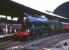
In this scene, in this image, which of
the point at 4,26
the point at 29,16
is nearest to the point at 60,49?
the point at 29,16

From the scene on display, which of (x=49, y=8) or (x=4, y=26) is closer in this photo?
(x=4, y=26)

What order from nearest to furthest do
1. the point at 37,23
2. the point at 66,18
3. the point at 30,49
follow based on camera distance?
the point at 30,49, the point at 37,23, the point at 66,18

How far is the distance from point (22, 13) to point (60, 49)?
60 cm

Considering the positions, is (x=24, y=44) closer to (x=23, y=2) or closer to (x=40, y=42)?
(x=40, y=42)

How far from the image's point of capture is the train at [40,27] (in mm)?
2754

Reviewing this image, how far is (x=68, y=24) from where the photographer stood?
295cm

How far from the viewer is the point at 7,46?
2.91 meters

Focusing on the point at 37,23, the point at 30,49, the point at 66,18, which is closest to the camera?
the point at 30,49

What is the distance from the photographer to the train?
275 centimetres

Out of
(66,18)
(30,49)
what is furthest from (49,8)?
(30,49)

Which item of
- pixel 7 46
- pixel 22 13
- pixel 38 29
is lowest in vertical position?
pixel 7 46

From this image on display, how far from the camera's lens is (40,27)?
113 inches

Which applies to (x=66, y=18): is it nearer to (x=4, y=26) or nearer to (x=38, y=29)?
(x=38, y=29)

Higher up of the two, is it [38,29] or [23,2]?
[23,2]
